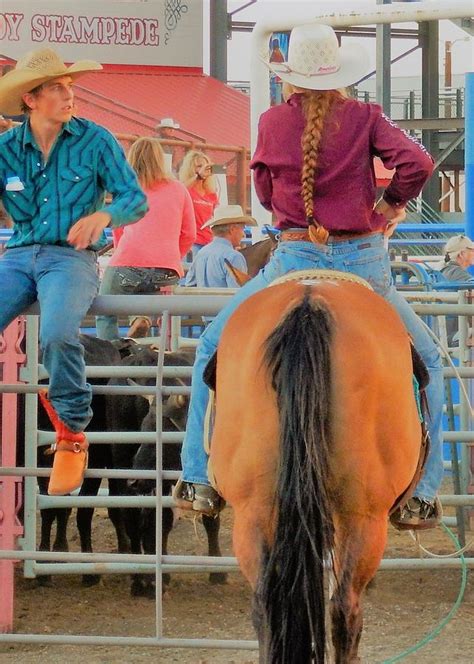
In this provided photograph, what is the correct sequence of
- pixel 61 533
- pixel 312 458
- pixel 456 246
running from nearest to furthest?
pixel 312 458 < pixel 61 533 < pixel 456 246

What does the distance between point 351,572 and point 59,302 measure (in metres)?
1.60

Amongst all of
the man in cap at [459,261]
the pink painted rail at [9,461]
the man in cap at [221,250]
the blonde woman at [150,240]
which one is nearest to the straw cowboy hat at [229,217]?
the man in cap at [221,250]

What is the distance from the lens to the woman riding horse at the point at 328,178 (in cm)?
375

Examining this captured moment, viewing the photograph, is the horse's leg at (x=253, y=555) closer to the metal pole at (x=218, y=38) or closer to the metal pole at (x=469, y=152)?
the metal pole at (x=469, y=152)

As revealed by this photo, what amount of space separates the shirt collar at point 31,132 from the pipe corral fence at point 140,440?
675 mm

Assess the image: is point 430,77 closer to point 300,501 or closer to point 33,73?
point 33,73

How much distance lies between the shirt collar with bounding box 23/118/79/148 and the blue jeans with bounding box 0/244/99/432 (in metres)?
0.42

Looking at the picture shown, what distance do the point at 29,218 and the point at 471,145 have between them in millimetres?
4737

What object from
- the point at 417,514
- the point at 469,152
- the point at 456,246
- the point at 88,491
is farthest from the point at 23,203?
the point at 456,246

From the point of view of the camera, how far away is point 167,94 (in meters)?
28.8

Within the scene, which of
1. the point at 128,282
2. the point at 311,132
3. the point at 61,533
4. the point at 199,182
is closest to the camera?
the point at 311,132

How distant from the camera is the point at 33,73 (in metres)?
4.58

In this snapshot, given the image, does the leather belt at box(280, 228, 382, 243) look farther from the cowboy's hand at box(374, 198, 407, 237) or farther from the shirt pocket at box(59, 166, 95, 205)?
the shirt pocket at box(59, 166, 95, 205)

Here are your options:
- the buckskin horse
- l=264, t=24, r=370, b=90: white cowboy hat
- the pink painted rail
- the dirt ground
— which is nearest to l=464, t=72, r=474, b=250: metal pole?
the dirt ground
